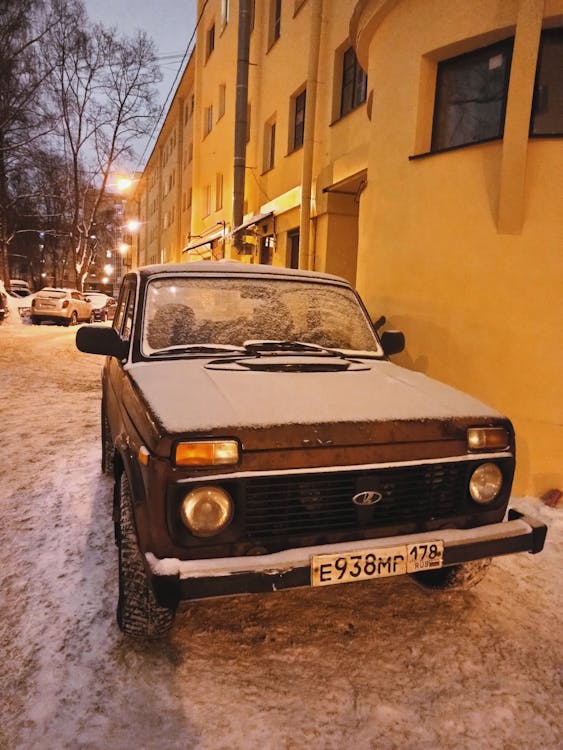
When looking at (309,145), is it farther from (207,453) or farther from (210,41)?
(210,41)

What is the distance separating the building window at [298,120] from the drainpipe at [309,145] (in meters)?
1.30

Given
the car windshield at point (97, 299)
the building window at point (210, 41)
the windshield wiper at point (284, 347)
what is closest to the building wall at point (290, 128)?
the building window at point (210, 41)

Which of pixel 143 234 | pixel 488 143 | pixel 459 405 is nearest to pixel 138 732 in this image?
pixel 459 405

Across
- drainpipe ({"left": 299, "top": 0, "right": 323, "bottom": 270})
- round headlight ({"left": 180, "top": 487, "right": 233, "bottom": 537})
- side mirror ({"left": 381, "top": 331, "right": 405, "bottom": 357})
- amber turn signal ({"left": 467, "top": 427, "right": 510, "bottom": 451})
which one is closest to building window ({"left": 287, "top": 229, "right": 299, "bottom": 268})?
drainpipe ({"left": 299, "top": 0, "right": 323, "bottom": 270})

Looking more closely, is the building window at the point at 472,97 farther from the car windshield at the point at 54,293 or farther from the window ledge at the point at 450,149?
the car windshield at the point at 54,293

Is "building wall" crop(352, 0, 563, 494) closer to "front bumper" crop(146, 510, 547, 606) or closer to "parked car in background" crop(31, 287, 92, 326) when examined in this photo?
"front bumper" crop(146, 510, 547, 606)

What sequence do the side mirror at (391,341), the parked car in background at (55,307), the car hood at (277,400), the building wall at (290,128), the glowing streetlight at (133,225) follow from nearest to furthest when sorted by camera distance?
the car hood at (277,400) → the side mirror at (391,341) → the building wall at (290,128) → the parked car in background at (55,307) → the glowing streetlight at (133,225)

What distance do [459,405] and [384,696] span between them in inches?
56.9

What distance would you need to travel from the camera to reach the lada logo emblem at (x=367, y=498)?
250cm

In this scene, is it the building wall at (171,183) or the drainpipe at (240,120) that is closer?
the drainpipe at (240,120)

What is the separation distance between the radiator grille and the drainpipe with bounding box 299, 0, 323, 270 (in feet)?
27.6

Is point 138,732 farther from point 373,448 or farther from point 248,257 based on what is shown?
point 248,257

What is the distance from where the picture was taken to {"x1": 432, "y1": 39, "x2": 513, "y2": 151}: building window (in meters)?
5.25

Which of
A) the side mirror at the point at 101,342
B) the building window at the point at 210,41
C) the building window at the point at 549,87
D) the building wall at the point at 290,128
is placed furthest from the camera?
the building window at the point at 210,41
